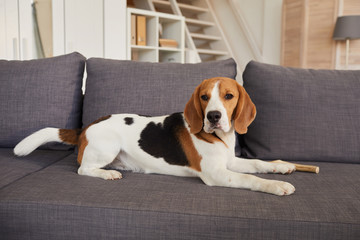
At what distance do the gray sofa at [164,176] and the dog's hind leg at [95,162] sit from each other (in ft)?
0.26

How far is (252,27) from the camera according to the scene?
21.0 ft

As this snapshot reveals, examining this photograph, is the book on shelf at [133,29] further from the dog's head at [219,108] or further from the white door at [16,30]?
the dog's head at [219,108]

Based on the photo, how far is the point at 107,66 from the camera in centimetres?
209

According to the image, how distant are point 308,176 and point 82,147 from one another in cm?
113

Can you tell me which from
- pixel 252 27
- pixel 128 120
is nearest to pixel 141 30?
pixel 252 27

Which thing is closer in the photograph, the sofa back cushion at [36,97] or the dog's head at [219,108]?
the dog's head at [219,108]

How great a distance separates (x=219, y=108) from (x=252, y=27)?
5.39 metres

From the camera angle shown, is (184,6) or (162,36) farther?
(184,6)

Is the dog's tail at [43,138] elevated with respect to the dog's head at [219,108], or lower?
lower

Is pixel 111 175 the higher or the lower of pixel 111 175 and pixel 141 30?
the lower

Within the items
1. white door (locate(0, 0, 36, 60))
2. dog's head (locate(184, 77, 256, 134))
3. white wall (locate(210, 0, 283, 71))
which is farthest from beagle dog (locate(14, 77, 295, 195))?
white wall (locate(210, 0, 283, 71))

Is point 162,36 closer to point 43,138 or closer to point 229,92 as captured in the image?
point 43,138

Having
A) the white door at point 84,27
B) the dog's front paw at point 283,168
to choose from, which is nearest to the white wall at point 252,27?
the white door at point 84,27

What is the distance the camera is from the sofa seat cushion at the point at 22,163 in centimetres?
155
